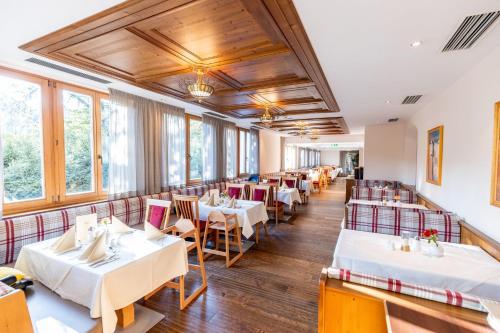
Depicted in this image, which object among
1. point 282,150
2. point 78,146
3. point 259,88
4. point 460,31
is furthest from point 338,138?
point 78,146

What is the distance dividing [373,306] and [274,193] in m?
3.93

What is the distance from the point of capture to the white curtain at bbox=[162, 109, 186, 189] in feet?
14.2

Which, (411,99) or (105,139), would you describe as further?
(411,99)

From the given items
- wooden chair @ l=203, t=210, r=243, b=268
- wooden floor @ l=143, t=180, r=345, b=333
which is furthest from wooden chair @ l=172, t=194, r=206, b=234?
wooden floor @ l=143, t=180, r=345, b=333

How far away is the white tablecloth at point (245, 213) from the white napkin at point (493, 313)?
253 cm

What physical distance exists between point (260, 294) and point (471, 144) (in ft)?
8.93

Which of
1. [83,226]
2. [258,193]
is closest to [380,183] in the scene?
[258,193]

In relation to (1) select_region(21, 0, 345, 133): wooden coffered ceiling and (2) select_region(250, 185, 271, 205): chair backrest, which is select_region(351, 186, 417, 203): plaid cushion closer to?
(2) select_region(250, 185, 271, 205): chair backrest

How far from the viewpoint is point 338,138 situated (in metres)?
10.3

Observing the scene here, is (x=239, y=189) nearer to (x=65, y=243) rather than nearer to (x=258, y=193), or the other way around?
→ (x=258, y=193)

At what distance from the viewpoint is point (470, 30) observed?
169 centimetres

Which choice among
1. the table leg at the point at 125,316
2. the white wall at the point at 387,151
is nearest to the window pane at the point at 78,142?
the table leg at the point at 125,316

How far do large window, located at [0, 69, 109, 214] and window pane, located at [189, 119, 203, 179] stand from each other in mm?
1989

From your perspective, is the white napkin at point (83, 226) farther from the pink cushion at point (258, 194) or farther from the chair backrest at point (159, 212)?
the pink cushion at point (258, 194)
